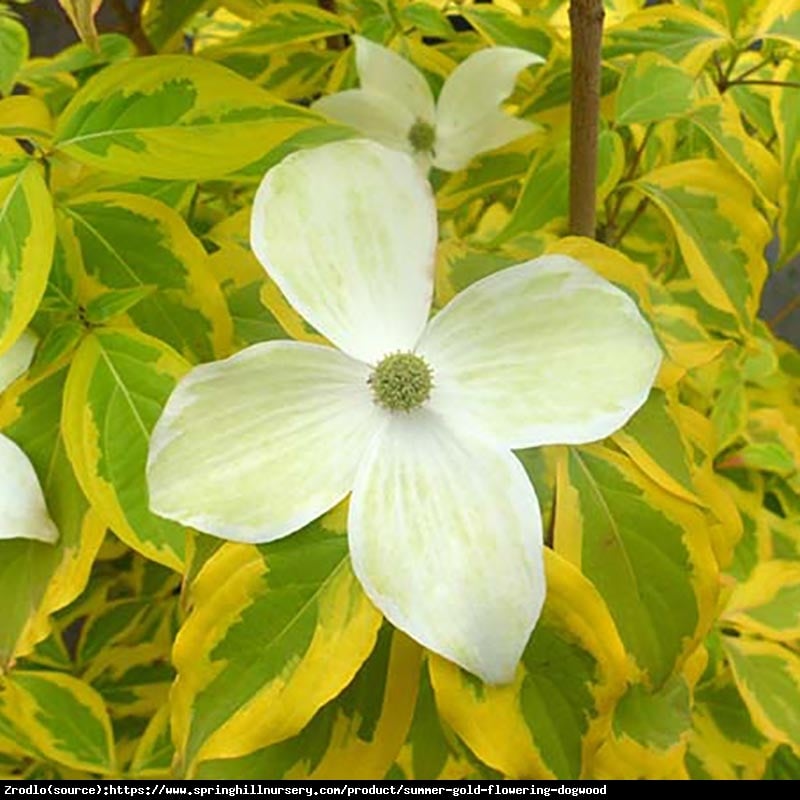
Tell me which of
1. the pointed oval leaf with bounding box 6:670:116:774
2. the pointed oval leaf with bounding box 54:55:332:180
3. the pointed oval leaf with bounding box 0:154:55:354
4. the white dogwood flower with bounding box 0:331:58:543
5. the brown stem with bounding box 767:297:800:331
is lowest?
the brown stem with bounding box 767:297:800:331

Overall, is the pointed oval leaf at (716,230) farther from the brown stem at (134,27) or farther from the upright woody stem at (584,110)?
the brown stem at (134,27)

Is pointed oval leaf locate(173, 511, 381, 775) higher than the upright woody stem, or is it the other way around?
the upright woody stem

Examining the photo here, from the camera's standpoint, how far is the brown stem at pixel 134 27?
2.38ft

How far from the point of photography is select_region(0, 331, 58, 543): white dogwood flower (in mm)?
426

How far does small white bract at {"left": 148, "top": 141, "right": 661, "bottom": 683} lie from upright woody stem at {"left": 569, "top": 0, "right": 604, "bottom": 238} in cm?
13

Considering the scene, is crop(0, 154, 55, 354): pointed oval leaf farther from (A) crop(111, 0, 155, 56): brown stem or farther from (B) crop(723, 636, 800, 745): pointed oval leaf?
(B) crop(723, 636, 800, 745): pointed oval leaf

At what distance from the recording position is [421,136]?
687mm

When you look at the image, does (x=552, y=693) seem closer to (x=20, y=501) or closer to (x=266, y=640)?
(x=266, y=640)

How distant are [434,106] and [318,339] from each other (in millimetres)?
298

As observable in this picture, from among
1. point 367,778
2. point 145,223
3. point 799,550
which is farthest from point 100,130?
point 799,550

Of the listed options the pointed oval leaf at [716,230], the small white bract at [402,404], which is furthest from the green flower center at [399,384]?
the pointed oval leaf at [716,230]

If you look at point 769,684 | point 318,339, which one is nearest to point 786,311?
point 769,684

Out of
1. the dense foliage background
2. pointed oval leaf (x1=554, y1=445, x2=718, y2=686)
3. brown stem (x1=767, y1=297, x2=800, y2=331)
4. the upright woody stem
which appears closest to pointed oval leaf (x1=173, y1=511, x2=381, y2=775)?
the dense foliage background

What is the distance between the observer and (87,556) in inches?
17.3
